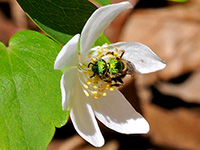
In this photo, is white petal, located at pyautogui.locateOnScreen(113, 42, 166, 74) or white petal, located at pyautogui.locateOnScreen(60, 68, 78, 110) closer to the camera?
white petal, located at pyautogui.locateOnScreen(60, 68, 78, 110)

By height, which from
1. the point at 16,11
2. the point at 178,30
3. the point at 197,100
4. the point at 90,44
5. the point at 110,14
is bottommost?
the point at 197,100

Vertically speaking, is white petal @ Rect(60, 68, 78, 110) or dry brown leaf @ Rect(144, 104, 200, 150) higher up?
white petal @ Rect(60, 68, 78, 110)

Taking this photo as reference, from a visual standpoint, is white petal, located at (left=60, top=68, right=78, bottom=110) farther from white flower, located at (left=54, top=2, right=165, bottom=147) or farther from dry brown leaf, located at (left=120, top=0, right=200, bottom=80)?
dry brown leaf, located at (left=120, top=0, right=200, bottom=80)

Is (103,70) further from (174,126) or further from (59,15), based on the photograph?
(174,126)

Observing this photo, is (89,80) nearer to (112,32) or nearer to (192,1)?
(112,32)

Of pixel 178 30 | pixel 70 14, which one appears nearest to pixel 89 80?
pixel 70 14

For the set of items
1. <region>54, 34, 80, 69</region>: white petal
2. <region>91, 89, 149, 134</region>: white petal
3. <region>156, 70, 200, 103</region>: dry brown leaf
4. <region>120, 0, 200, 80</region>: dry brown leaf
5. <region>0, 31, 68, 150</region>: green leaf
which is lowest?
<region>156, 70, 200, 103</region>: dry brown leaf

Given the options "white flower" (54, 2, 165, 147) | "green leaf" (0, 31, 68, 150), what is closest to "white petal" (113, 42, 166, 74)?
"white flower" (54, 2, 165, 147)
